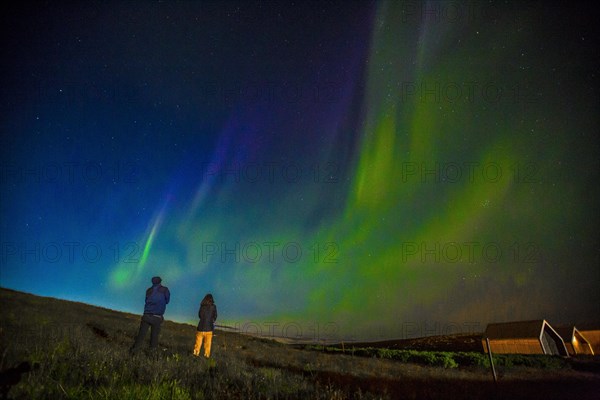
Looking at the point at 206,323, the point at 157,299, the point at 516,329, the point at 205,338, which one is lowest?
the point at 205,338

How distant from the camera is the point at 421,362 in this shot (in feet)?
77.7

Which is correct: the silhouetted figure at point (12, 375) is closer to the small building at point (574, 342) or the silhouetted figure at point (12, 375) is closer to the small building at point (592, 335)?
the small building at point (574, 342)

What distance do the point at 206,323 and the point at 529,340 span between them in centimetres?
3322

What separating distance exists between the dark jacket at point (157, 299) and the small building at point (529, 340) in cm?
3290

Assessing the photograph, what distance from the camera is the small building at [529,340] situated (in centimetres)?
3256

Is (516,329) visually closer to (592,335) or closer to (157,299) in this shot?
(592,335)

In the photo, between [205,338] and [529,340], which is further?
[529,340]

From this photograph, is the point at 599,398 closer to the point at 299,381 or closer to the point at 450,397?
the point at 450,397

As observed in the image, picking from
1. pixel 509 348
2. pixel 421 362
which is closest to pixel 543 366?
pixel 421 362

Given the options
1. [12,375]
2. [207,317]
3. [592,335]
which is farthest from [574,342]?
[12,375]

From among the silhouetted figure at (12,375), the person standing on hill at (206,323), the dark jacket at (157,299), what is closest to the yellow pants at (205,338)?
the person standing on hill at (206,323)

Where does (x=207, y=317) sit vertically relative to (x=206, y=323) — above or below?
above

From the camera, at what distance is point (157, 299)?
10.9 metres

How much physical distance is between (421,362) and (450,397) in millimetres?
17112
